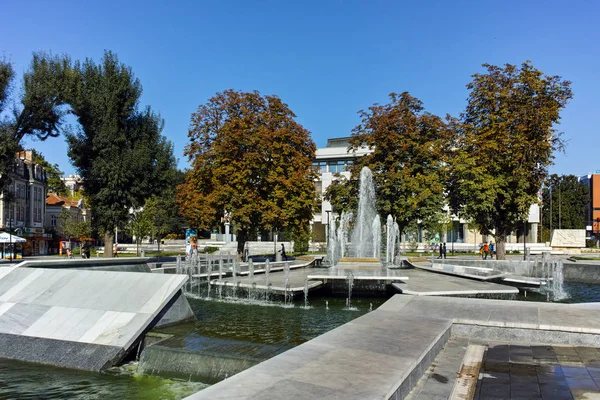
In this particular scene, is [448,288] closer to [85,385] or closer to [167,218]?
[85,385]

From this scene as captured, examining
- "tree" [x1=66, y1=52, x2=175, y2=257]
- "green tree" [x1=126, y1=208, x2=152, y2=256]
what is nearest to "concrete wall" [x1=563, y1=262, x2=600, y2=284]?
"tree" [x1=66, y1=52, x2=175, y2=257]

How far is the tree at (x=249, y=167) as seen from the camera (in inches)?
1092

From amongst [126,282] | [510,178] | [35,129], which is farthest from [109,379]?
[510,178]

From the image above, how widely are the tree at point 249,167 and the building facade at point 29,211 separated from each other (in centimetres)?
2979

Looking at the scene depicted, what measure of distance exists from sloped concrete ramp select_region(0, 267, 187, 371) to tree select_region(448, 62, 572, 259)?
20.7 m

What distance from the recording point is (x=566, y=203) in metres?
80.2

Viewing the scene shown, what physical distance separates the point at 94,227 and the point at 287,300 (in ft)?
63.0

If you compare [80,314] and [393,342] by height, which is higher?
[393,342]

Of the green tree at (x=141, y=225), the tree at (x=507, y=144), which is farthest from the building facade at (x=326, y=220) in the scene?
the tree at (x=507, y=144)

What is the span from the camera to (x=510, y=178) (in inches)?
1051

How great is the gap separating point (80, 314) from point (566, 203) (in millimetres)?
86701

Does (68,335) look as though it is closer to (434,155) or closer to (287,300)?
(287,300)

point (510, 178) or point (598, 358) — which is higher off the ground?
point (510, 178)

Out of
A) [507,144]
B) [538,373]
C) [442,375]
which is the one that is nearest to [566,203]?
[507,144]
